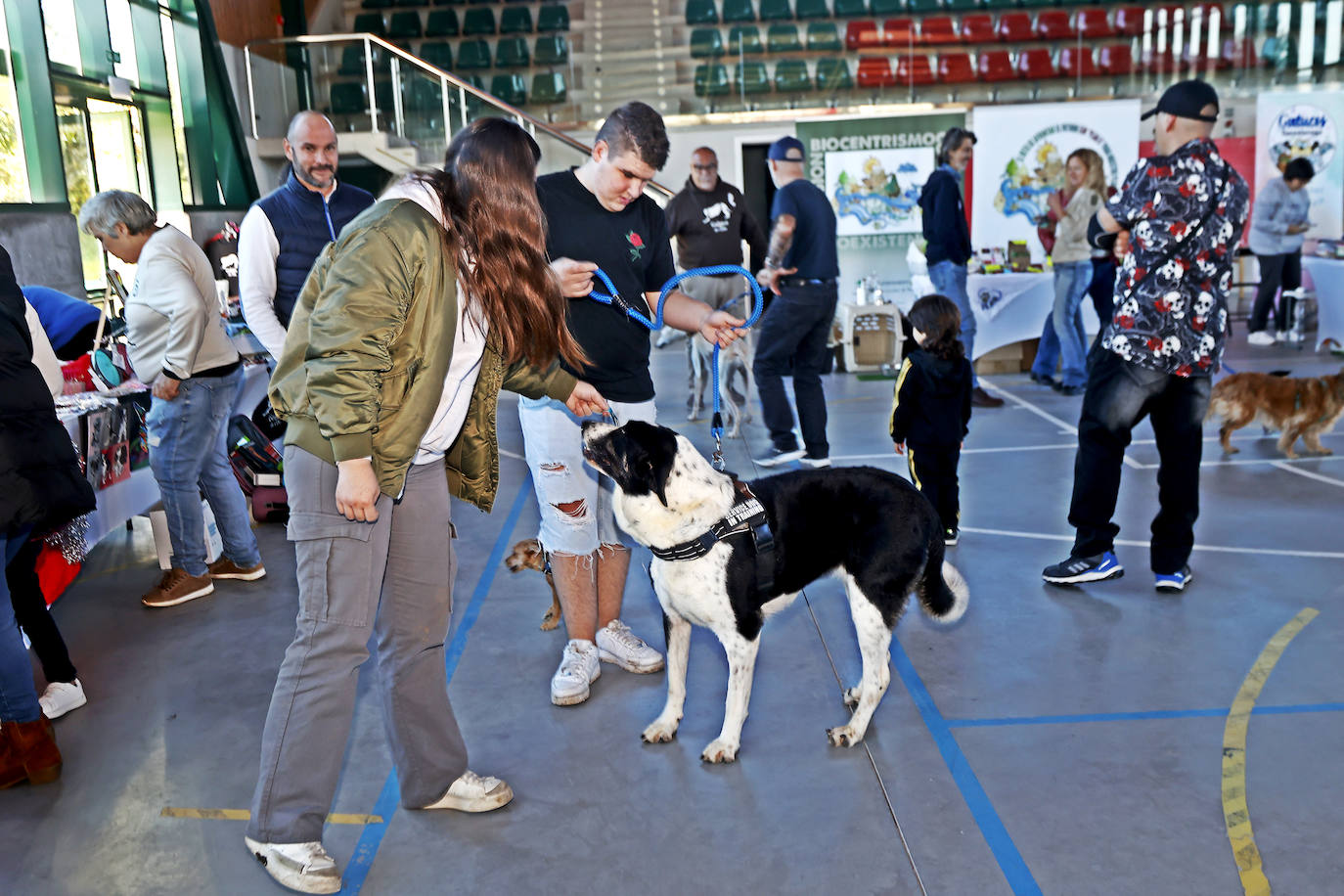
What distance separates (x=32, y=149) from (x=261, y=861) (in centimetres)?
809

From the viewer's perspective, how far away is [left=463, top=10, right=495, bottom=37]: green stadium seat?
16.7 m

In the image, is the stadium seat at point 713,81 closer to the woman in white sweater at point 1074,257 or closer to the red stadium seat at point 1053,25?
the red stadium seat at point 1053,25

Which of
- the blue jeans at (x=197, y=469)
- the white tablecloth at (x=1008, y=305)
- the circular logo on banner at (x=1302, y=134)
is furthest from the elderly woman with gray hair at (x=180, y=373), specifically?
the circular logo on banner at (x=1302, y=134)


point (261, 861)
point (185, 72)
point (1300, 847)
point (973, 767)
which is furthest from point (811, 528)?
point (185, 72)

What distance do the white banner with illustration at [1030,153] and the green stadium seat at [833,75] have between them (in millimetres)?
2543

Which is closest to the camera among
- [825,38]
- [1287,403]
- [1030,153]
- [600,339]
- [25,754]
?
[25,754]

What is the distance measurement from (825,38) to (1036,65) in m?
3.16

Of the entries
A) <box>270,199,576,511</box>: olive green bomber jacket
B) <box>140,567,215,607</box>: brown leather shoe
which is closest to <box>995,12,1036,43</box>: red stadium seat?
<box>140,567,215,607</box>: brown leather shoe

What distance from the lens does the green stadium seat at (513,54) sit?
15672 mm

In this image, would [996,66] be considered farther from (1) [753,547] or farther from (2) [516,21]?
(1) [753,547]

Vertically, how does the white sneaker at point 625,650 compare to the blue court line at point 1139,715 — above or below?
above

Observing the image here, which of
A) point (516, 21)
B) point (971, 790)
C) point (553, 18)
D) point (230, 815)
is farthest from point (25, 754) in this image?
point (516, 21)

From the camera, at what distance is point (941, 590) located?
3125 millimetres

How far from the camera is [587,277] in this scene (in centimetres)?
288
